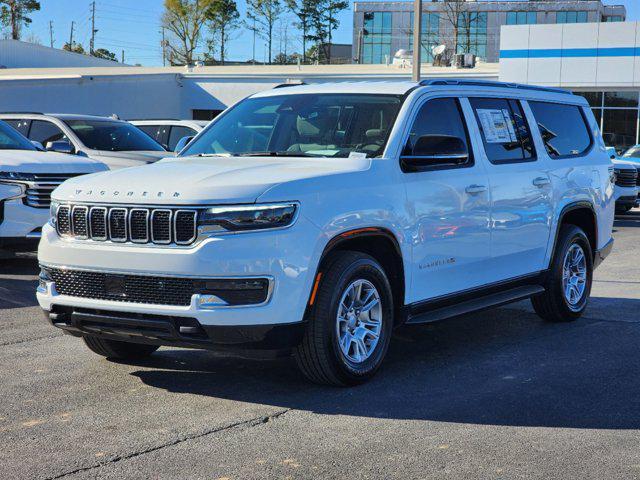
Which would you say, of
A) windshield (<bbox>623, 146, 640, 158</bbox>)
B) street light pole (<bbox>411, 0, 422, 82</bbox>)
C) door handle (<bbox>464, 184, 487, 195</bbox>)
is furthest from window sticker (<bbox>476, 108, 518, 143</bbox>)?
windshield (<bbox>623, 146, 640, 158</bbox>)

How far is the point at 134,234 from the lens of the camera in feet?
18.9

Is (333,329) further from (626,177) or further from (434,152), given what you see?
(626,177)

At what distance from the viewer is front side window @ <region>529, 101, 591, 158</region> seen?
27.7 ft

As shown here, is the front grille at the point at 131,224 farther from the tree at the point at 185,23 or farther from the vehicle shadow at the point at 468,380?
the tree at the point at 185,23

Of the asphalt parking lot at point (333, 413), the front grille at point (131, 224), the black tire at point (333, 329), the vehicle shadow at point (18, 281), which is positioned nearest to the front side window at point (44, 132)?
the vehicle shadow at point (18, 281)

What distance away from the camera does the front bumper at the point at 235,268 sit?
5.50 meters

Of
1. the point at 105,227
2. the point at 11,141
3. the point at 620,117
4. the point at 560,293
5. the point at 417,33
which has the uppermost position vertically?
the point at 417,33

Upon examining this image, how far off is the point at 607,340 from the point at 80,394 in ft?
13.8

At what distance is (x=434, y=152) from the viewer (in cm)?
675

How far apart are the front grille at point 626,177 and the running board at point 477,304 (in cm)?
1463

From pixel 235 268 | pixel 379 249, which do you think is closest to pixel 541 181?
pixel 379 249

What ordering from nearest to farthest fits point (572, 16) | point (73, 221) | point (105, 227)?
1. point (105, 227)
2. point (73, 221)
3. point (572, 16)

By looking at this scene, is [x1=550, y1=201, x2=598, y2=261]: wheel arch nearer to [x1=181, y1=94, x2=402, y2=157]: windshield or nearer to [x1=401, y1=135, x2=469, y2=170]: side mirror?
[x1=401, y1=135, x2=469, y2=170]: side mirror

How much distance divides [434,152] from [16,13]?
93.6m
